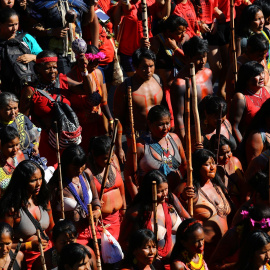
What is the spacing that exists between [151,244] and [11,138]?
1741 millimetres

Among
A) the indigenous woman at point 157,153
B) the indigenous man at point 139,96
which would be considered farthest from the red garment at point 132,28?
the indigenous woman at point 157,153

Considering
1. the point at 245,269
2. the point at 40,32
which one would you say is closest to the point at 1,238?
the point at 245,269

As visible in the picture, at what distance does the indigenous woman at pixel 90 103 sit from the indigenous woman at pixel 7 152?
1.84 m

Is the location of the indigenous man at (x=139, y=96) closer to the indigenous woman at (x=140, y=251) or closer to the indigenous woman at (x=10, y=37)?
the indigenous woman at (x=10, y=37)

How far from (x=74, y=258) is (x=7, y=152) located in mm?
1655

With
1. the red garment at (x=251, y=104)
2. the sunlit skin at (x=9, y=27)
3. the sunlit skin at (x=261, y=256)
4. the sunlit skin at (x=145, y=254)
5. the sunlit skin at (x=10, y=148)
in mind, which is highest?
the sunlit skin at (x=9, y=27)

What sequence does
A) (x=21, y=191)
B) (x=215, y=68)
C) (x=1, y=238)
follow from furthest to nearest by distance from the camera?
(x=215, y=68), (x=21, y=191), (x=1, y=238)

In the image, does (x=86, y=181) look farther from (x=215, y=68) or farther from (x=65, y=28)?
(x=215, y=68)

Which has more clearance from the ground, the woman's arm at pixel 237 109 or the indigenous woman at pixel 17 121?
the indigenous woman at pixel 17 121

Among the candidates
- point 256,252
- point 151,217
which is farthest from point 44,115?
point 256,252

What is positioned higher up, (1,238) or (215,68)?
(1,238)

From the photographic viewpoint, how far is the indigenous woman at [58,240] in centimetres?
799

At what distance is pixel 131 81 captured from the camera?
34.4ft

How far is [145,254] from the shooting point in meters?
7.82
